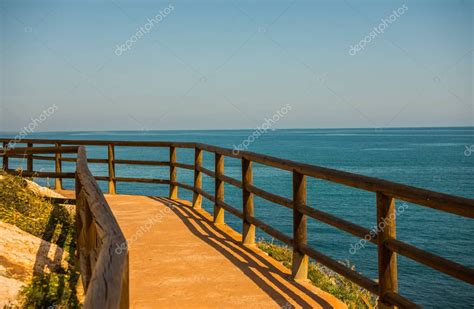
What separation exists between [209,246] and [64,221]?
2352 mm

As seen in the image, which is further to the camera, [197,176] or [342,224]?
[197,176]

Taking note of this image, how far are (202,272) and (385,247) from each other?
8.83 feet

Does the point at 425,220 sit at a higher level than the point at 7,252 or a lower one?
lower

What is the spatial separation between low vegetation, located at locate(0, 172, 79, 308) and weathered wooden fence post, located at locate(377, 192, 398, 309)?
2.75 m

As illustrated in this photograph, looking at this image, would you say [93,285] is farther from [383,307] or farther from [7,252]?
[7,252]

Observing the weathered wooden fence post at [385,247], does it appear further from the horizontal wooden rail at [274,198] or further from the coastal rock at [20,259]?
the coastal rock at [20,259]

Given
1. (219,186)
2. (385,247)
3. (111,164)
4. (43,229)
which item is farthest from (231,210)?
(111,164)

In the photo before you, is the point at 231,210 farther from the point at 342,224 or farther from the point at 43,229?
the point at 342,224

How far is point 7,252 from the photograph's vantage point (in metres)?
5.27

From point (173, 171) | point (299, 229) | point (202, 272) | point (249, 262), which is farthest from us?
point (173, 171)

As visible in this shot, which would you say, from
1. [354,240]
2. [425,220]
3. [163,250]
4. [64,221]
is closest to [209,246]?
[163,250]

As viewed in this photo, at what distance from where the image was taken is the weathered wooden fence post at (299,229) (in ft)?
18.9

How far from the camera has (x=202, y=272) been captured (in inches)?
241

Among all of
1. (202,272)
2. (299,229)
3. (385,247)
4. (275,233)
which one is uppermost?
(385,247)
